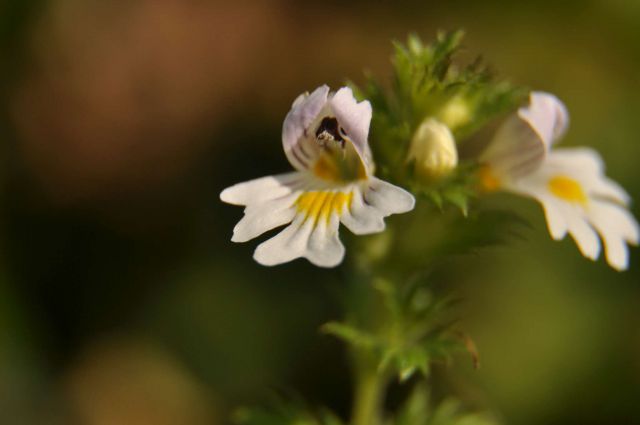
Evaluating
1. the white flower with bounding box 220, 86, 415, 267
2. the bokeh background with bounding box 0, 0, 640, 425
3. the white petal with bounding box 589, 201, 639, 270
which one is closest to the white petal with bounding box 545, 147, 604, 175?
the white petal with bounding box 589, 201, 639, 270

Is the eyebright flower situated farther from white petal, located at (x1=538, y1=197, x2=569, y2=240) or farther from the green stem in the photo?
the green stem

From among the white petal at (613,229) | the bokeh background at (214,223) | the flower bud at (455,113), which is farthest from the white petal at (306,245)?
the bokeh background at (214,223)

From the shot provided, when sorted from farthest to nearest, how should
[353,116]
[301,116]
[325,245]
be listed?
[301,116] < [353,116] < [325,245]

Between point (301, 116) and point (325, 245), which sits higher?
point (301, 116)

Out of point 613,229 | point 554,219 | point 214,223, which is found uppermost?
point 554,219

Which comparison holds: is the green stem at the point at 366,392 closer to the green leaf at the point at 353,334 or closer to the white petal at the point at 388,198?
the green leaf at the point at 353,334

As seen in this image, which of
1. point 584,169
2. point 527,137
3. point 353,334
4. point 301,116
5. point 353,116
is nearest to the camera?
point 353,116

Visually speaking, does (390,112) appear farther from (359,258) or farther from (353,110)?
(359,258)

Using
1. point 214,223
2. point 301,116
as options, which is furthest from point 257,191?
point 214,223

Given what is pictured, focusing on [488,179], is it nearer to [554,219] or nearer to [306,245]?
[554,219]
